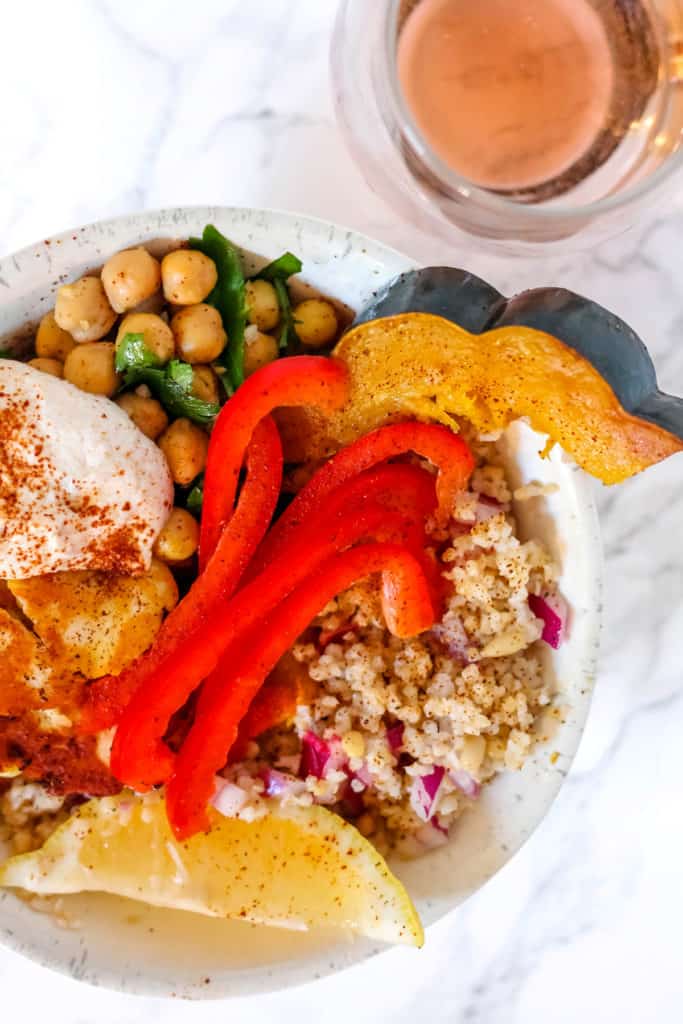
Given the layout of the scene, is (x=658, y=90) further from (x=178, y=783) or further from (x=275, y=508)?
(x=178, y=783)

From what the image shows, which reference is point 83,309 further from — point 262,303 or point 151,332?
point 262,303

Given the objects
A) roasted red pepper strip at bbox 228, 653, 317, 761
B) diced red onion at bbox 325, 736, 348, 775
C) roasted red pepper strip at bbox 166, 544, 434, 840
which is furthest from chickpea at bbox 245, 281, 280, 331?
diced red onion at bbox 325, 736, 348, 775

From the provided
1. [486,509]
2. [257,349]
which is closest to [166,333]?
[257,349]

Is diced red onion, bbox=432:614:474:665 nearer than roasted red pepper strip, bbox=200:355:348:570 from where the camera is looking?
No

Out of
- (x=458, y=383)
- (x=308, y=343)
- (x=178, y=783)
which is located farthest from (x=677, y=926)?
(x=308, y=343)

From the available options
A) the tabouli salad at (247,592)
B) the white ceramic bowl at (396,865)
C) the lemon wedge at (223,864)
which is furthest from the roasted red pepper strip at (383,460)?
the lemon wedge at (223,864)

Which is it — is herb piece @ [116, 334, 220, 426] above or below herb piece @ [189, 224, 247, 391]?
below

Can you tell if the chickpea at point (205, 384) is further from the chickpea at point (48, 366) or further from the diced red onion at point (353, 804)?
the diced red onion at point (353, 804)

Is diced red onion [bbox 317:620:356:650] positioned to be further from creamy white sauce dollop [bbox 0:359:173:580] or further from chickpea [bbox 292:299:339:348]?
chickpea [bbox 292:299:339:348]

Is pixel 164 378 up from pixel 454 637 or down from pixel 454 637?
up
